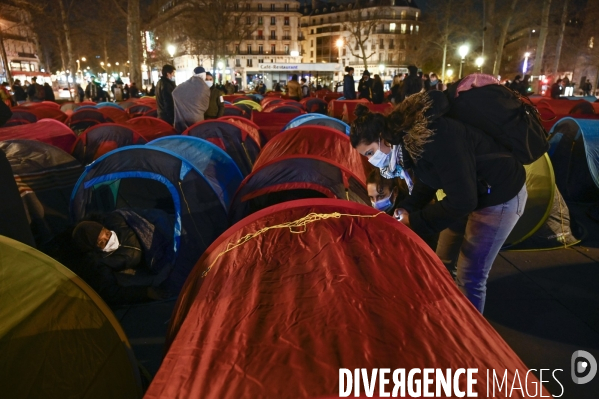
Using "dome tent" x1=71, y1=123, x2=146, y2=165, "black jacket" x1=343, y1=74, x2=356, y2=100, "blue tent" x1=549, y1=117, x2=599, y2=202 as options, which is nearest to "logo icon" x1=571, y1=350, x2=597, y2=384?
"blue tent" x1=549, y1=117, x2=599, y2=202

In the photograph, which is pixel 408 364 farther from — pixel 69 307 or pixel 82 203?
pixel 82 203

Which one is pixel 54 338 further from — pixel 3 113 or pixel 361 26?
pixel 361 26

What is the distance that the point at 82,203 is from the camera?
4.70 m

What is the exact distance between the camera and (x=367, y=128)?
2.41 m

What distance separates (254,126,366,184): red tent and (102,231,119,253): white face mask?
1749 millimetres

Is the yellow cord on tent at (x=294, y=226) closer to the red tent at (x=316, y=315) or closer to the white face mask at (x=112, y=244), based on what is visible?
the red tent at (x=316, y=315)

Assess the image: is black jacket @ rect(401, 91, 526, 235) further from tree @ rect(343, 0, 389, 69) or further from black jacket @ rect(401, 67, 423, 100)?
tree @ rect(343, 0, 389, 69)

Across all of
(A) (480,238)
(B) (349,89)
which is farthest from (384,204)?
(B) (349,89)

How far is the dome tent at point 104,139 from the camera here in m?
7.13

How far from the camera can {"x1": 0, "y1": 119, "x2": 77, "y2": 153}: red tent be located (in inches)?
283

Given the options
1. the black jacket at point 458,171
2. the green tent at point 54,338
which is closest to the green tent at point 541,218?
the black jacket at point 458,171

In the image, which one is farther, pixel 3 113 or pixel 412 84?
pixel 412 84

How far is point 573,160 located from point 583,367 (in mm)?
4626

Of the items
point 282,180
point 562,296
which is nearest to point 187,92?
point 282,180
